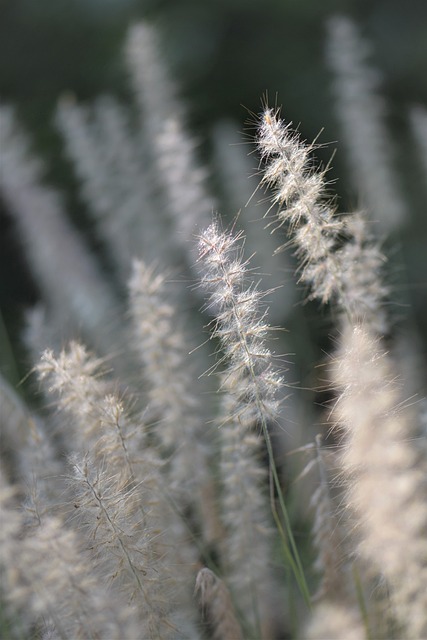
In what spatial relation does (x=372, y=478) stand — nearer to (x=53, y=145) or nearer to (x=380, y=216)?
(x=380, y=216)

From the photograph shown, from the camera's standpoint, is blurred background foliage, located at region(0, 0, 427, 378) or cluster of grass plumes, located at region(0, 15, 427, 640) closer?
cluster of grass plumes, located at region(0, 15, 427, 640)

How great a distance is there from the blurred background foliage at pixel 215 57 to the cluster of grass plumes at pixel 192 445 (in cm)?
54

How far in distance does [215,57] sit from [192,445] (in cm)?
134

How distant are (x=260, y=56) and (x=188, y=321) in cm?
96

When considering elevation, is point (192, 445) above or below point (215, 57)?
below

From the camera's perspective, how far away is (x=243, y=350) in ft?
2.84

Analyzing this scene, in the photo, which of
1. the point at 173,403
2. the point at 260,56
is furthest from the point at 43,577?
the point at 260,56

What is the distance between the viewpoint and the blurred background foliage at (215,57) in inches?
84.7

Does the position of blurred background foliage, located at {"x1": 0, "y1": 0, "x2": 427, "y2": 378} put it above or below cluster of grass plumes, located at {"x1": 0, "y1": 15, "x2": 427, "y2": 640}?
above

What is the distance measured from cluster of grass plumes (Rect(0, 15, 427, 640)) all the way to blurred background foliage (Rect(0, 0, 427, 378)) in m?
0.54

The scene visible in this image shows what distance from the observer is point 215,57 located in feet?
7.27

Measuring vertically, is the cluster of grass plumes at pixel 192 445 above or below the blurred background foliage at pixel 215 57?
below

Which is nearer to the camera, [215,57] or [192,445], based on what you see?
[192,445]

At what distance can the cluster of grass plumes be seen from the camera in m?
0.77
